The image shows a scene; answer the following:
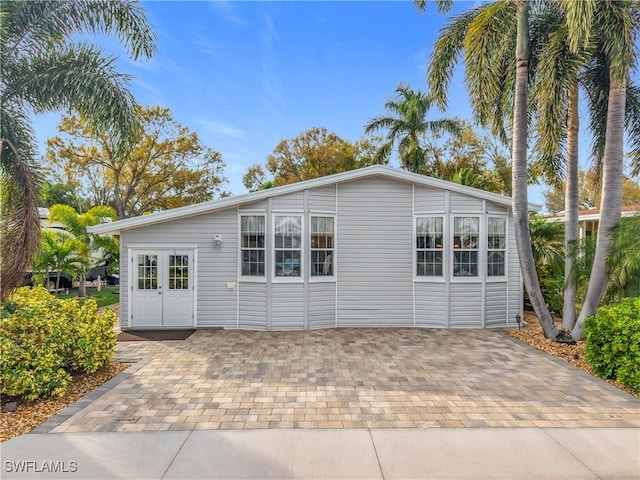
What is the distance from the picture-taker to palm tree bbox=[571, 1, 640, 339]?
20.8ft

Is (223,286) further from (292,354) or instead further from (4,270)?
(4,270)

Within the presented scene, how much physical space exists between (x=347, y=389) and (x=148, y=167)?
24194 millimetres

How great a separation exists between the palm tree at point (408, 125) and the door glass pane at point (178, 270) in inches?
501

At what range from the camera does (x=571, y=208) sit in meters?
8.41

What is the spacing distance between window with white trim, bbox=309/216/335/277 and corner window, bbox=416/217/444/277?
7.91 feet

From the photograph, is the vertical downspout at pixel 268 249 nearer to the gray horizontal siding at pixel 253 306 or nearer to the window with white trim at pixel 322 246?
the gray horizontal siding at pixel 253 306

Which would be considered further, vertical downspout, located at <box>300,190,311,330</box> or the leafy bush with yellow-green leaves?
vertical downspout, located at <box>300,190,311,330</box>

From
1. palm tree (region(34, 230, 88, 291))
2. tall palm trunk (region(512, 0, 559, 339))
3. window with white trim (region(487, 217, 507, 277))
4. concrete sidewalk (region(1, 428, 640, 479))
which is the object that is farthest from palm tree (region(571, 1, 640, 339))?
palm tree (region(34, 230, 88, 291))

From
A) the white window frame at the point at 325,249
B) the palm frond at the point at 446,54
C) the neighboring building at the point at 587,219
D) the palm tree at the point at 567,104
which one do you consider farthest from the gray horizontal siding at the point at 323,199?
the neighboring building at the point at 587,219

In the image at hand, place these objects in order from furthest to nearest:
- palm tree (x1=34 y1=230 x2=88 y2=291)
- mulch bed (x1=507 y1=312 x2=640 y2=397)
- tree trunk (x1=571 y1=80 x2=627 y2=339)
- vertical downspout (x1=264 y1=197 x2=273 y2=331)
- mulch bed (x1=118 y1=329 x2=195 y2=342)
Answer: palm tree (x1=34 y1=230 x2=88 y2=291), vertical downspout (x1=264 y1=197 x2=273 y2=331), mulch bed (x1=118 y1=329 x2=195 y2=342), tree trunk (x1=571 y1=80 x2=627 y2=339), mulch bed (x1=507 y1=312 x2=640 y2=397)

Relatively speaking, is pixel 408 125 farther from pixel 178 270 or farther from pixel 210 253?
pixel 178 270

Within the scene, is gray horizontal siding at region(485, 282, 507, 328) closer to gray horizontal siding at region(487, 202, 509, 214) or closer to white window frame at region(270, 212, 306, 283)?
gray horizontal siding at region(487, 202, 509, 214)

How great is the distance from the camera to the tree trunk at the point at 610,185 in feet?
22.2

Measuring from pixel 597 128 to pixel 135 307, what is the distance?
12.6m
